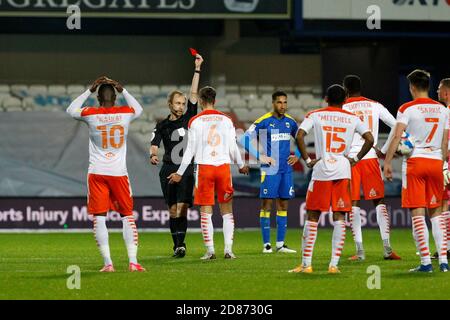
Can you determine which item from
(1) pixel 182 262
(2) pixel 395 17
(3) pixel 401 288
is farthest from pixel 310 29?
(3) pixel 401 288

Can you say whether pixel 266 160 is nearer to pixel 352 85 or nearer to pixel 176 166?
pixel 176 166

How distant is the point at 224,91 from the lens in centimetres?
2562

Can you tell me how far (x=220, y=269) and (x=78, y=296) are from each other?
2.77 metres

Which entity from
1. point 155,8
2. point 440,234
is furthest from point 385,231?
point 155,8

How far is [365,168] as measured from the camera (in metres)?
13.8

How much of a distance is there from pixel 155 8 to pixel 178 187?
8.46 m

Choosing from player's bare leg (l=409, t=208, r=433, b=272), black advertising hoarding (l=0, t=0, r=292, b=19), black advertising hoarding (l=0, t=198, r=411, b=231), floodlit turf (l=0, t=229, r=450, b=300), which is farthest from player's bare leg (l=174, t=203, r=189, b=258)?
black advertising hoarding (l=0, t=0, r=292, b=19)

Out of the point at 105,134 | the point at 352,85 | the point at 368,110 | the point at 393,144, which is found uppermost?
the point at 352,85

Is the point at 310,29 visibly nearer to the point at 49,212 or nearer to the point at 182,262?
the point at 49,212

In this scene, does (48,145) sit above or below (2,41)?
below

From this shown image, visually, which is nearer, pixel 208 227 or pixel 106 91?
pixel 106 91

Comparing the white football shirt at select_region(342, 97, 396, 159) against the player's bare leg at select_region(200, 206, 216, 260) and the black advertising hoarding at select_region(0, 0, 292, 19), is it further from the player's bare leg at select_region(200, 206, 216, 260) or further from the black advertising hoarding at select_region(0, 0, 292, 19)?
the black advertising hoarding at select_region(0, 0, 292, 19)

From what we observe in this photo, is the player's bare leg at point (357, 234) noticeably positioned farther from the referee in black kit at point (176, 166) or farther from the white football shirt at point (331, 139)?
the white football shirt at point (331, 139)

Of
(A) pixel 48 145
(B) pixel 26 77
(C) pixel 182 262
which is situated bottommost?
(C) pixel 182 262
